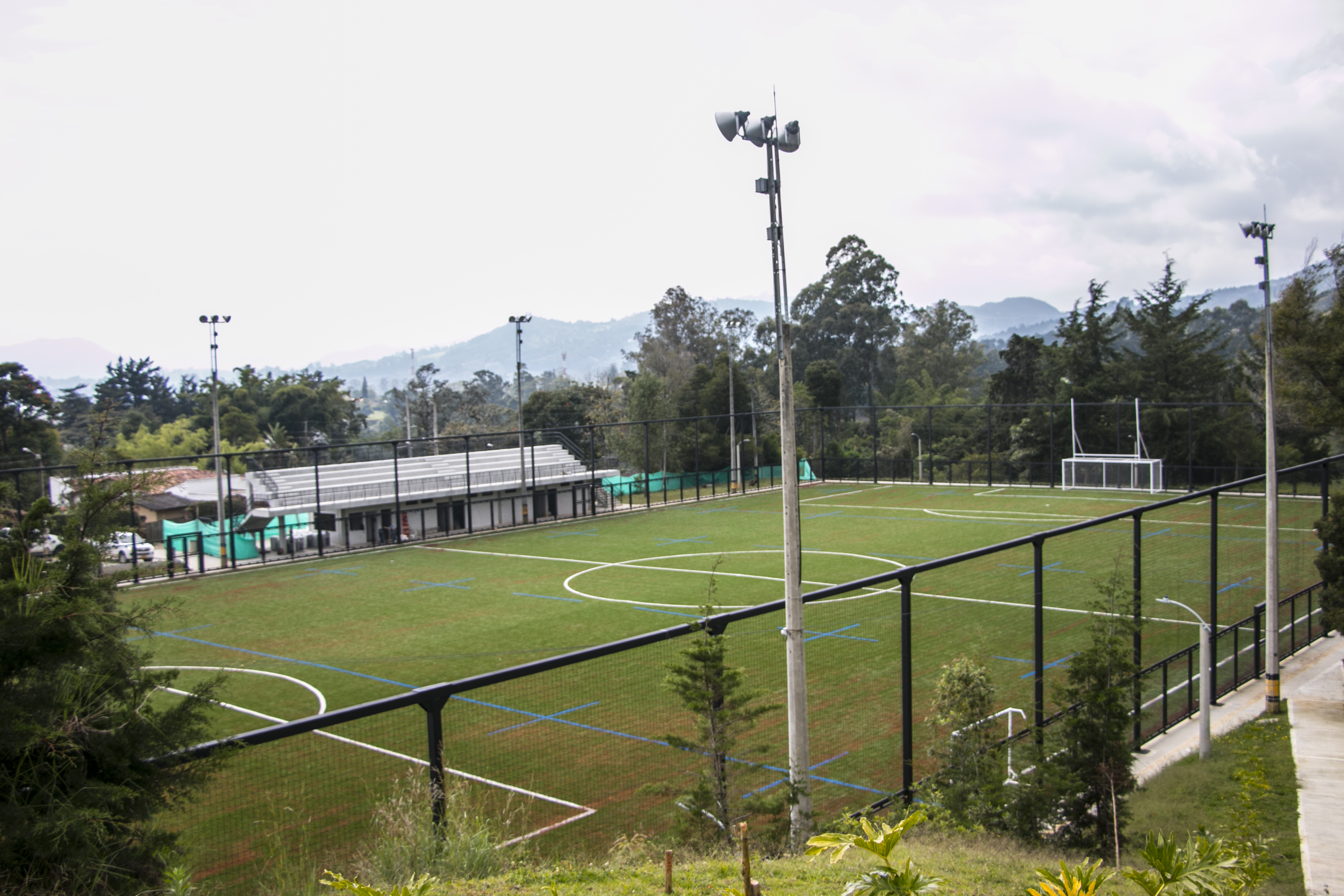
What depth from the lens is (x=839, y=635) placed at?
18.6m

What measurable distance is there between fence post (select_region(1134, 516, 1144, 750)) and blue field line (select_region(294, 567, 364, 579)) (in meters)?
24.2

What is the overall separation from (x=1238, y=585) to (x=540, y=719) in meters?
18.8

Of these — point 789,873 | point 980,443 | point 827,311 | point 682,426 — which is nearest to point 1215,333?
point 980,443

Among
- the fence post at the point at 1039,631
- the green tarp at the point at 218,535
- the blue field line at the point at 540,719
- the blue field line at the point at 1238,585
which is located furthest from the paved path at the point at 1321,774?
the green tarp at the point at 218,535

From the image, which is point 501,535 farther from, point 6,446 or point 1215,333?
point 1215,333

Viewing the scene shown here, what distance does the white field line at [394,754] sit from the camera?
24.2 feet

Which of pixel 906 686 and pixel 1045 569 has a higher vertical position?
pixel 906 686

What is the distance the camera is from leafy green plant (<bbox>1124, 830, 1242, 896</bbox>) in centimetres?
369

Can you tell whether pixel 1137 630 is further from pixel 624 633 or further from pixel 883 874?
pixel 624 633

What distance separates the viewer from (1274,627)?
15773mm

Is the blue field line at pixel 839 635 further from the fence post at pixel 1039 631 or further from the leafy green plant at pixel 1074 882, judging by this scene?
the leafy green plant at pixel 1074 882

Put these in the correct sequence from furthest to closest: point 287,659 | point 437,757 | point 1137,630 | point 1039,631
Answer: point 287,659 → point 1039,631 → point 1137,630 → point 437,757

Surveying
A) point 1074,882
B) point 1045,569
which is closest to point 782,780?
point 1074,882

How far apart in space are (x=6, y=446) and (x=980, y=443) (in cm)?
5508
